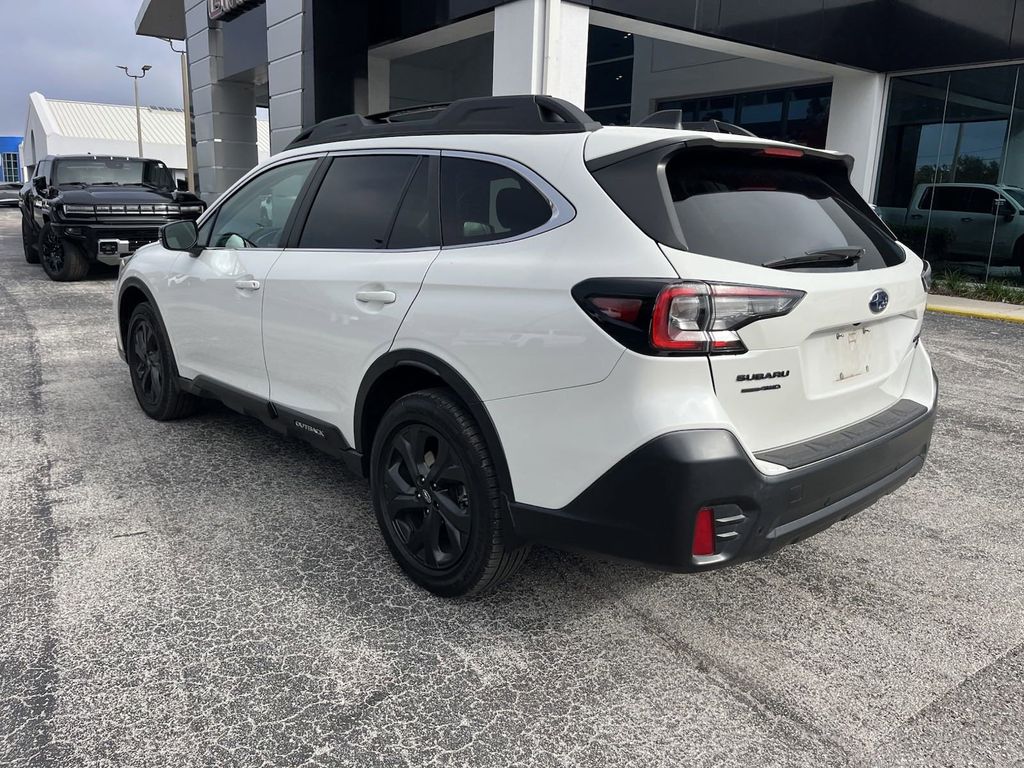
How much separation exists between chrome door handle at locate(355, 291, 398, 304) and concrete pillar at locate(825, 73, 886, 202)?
13264mm

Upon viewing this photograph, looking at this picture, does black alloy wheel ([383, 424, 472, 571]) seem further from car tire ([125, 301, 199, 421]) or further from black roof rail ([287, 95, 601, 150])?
car tire ([125, 301, 199, 421])

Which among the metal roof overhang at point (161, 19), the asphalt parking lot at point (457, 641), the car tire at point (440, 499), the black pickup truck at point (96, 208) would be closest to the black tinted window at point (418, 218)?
the car tire at point (440, 499)

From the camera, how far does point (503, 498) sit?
2654 millimetres

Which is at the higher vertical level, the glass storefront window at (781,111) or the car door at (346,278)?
the glass storefront window at (781,111)

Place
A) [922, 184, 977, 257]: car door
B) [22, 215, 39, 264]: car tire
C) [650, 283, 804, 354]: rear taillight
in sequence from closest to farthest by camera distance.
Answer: [650, 283, 804, 354]: rear taillight < [922, 184, 977, 257]: car door < [22, 215, 39, 264]: car tire

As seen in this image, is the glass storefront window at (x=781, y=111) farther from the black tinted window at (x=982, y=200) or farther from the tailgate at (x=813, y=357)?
the tailgate at (x=813, y=357)

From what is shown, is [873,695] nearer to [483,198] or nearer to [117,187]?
[483,198]

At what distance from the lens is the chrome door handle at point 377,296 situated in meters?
3.01

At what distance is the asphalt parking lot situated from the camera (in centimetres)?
226

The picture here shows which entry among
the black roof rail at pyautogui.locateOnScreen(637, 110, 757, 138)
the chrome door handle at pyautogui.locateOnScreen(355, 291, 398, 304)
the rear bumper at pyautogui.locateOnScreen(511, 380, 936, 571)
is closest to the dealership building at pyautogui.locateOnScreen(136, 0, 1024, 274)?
the black roof rail at pyautogui.locateOnScreen(637, 110, 757, 138)

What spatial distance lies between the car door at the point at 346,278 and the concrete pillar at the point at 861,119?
12.9m

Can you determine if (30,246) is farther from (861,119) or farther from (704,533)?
(704,533)

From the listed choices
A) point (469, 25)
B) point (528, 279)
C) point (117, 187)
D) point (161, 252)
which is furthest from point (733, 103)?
point (528, 279)

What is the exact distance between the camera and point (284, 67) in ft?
45.0
